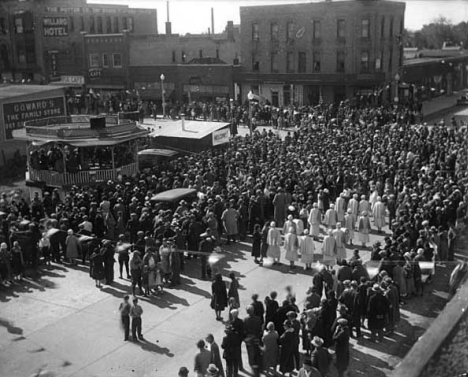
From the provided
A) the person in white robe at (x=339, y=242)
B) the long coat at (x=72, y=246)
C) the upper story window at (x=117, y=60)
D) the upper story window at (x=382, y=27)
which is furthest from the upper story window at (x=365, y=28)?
the long coat at (x=72, y=246)

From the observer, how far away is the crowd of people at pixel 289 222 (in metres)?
11.1

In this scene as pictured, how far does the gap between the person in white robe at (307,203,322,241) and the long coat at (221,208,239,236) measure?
2.12m

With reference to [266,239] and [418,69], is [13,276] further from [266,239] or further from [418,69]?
[418,69]

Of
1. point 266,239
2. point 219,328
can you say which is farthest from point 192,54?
point 219,328

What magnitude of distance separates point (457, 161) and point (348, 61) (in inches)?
866

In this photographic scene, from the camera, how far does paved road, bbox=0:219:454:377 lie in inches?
414

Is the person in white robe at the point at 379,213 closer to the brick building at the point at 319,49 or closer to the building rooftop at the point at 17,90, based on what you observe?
the building rooftop at the point at 17,90

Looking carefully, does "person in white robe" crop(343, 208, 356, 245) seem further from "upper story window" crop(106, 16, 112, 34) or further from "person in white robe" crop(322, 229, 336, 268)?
"upper story window" crop(106, 16, 112, 34)

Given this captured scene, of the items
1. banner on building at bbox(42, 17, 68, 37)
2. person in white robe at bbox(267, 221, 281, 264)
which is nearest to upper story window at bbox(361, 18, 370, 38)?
banner on building at bbox(42, 17, 68, 37)

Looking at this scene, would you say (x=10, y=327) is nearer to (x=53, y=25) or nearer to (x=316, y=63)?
(x=53, y=25)

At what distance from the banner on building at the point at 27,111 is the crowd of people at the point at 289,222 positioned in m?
9.22

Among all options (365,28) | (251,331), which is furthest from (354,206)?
(365,28)

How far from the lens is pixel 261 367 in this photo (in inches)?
398

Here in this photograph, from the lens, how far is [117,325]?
12.1m
